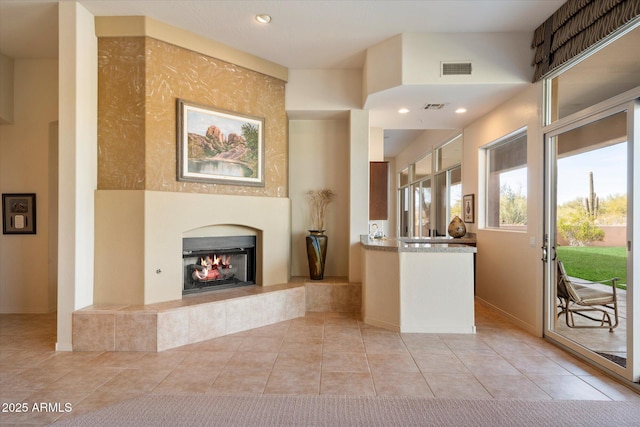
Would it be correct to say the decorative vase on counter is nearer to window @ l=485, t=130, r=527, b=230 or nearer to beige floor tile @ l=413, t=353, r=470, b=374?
window @ l=485, t=130, r=527, b=230

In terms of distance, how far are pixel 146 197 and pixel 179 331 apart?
54.8 inches

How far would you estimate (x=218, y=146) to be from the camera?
4.11 meters

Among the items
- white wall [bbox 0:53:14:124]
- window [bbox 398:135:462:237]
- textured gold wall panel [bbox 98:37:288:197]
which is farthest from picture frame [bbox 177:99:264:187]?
window [bbox 398:135:462:237]

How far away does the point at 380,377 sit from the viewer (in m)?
2.74

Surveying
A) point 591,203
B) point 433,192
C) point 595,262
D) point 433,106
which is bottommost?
point 595,262

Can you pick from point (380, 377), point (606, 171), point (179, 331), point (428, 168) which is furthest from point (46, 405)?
point (428, 168)

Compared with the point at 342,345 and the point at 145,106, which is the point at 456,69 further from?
the point at 145,106

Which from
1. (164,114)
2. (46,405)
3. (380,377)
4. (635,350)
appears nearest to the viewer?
(46,405)

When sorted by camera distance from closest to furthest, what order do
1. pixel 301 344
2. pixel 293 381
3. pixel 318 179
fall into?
pixel 293 381 < pixel 301 344 < pixel 318 179

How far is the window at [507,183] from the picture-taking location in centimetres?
422

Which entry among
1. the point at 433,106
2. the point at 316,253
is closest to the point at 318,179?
the point at 316,253

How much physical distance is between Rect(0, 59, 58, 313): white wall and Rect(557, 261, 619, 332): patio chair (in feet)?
19.7

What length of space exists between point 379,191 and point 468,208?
156cm

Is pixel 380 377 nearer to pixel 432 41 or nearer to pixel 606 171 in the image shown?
pixel 606 171
